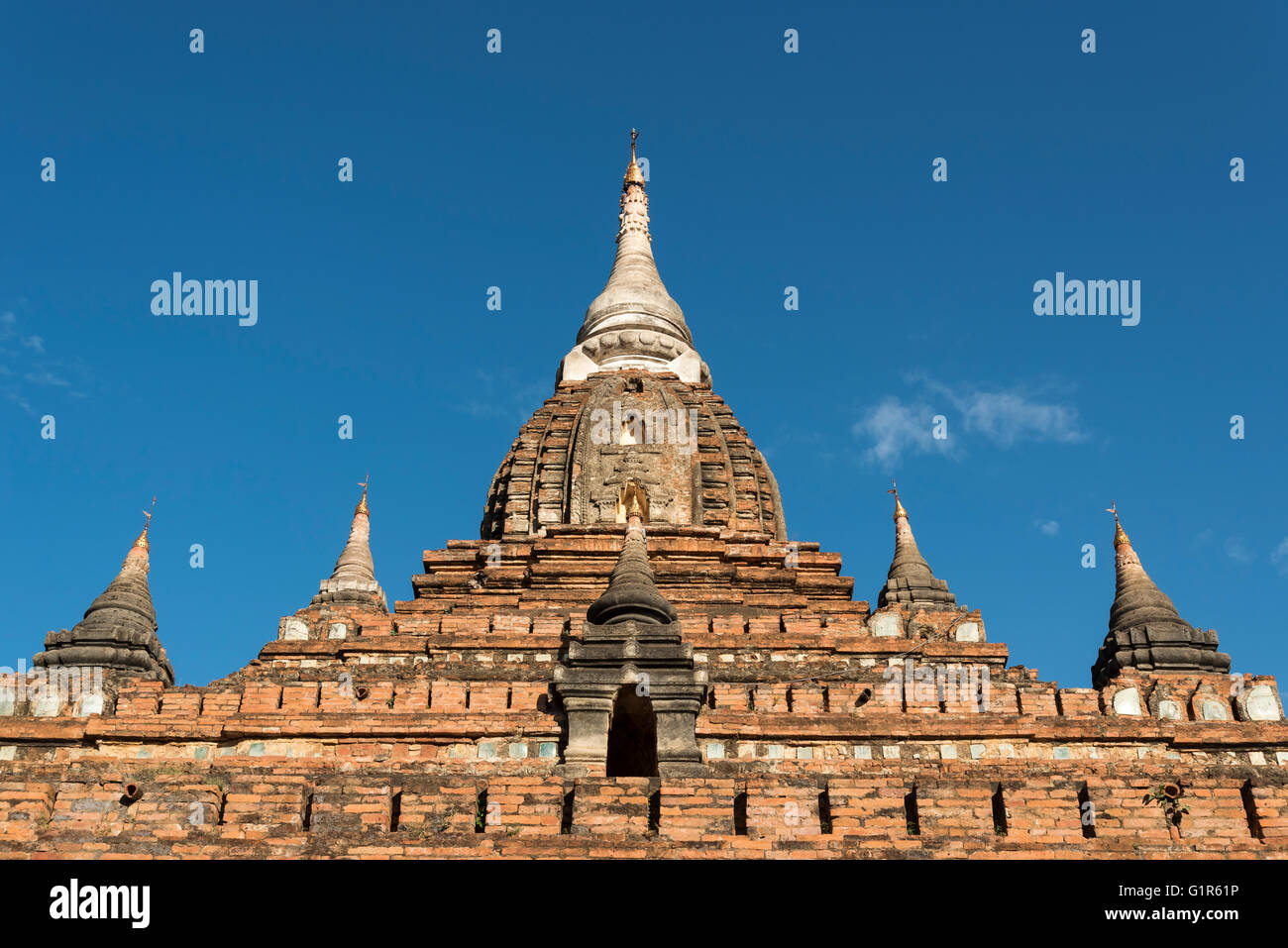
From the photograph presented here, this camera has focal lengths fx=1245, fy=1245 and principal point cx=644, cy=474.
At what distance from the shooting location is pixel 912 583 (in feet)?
91.5

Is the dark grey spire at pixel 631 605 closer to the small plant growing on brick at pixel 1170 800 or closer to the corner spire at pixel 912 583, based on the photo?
the small plant growing on brick at pixel 1170 800

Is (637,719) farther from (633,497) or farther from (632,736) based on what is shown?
(633,497)

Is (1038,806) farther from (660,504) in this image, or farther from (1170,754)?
(660,504)

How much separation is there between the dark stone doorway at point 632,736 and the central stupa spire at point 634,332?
18039mm

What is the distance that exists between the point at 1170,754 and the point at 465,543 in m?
13.9

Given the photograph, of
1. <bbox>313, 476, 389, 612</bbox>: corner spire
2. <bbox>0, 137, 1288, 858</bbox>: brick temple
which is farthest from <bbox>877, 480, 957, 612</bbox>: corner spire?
<bbox>313, 476, 389, 612</bbox>: corner spire

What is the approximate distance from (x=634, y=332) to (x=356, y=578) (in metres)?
10.2

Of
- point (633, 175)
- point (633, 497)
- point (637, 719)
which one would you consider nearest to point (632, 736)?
point (637, 719)

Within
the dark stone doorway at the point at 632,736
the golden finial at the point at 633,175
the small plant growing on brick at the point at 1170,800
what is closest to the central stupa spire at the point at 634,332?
the golden finial at the point at 633,175

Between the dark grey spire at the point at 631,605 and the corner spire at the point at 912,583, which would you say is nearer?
the dark grey spire at the point at 631,605

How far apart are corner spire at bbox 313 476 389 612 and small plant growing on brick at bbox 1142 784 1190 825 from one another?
70.3 ft

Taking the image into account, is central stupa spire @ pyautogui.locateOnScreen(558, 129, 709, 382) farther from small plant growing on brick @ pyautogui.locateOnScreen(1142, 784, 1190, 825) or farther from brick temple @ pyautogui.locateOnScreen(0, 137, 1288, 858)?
small plant growing on brick @ pyautogui.locateOnScreen(1142, 784, 1190, 825)

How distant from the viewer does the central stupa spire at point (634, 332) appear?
33.2 m
